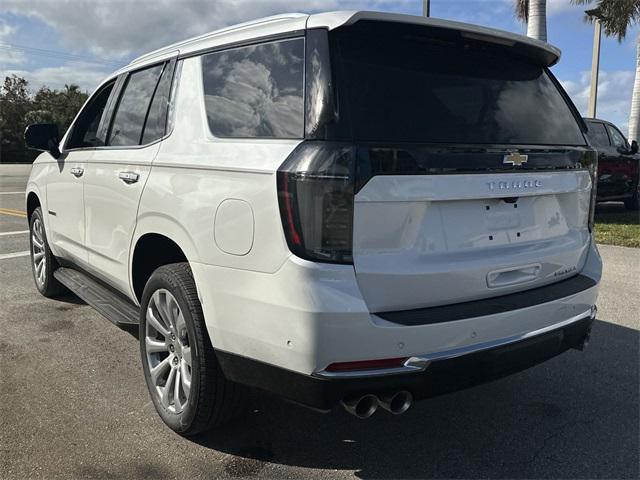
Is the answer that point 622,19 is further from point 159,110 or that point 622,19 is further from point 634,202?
point 159,110

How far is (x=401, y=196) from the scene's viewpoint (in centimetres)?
229

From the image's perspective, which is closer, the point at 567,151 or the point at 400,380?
the point at 400,380

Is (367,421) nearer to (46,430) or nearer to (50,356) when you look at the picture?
(46,430)

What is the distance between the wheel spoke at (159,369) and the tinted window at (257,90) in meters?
1.24

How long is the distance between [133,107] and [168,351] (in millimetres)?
1608

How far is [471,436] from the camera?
9.91 ft

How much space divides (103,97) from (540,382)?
369 cm

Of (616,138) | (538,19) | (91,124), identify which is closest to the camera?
(91,124)

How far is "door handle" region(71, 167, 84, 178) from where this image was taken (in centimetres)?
415

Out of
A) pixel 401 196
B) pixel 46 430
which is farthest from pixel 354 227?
pixel 46 430

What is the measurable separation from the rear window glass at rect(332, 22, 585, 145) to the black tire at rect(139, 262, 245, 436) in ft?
3.69

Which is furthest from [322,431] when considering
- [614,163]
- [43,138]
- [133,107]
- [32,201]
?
[614,163]

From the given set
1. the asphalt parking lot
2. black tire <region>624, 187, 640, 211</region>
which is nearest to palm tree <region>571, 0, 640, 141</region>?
black tire <region>624, 187, 640, 211</region>

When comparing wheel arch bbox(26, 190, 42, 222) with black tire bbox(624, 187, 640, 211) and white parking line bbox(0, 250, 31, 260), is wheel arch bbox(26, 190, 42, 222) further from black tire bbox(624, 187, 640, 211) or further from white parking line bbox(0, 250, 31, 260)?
black tire bbox(624, 187, 640, 211)
